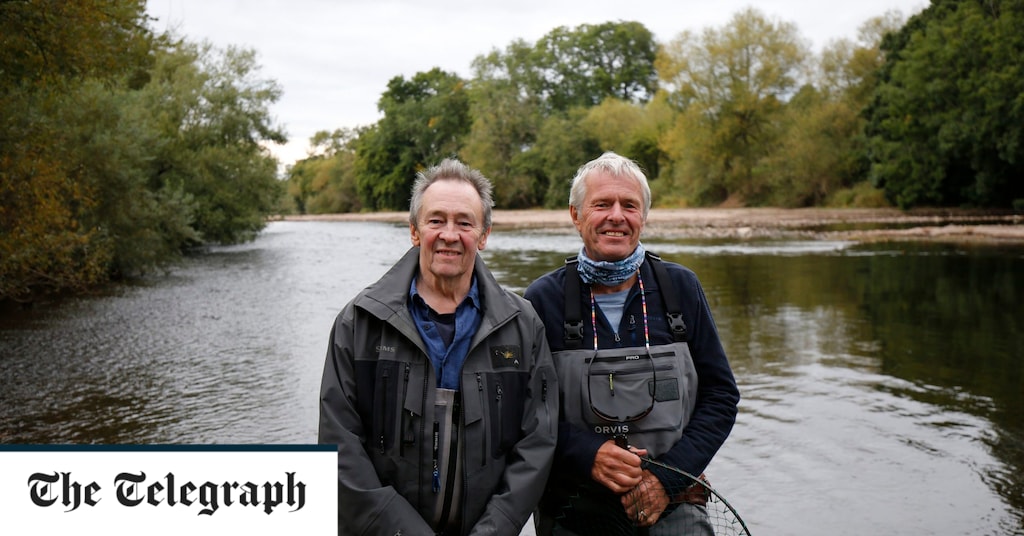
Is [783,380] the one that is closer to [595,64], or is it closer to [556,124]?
[556,124]

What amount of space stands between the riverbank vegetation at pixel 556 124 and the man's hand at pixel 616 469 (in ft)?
31.3

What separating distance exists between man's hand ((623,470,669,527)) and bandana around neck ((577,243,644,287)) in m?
0.69

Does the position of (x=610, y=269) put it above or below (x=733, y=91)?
below

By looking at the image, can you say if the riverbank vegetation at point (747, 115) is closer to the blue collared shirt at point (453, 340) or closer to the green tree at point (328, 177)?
the green tree at point (328, 177)

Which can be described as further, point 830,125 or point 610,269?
point 830,125

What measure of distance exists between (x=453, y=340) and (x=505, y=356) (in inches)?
7.1

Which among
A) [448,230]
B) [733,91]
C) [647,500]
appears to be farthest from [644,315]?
[733,91]

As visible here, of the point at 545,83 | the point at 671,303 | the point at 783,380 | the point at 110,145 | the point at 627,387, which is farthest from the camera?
the point at 545,83

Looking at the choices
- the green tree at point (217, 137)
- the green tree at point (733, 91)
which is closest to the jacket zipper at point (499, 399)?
the green tree at point (217, 137)

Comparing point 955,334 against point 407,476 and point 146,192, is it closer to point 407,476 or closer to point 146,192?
point 407,476

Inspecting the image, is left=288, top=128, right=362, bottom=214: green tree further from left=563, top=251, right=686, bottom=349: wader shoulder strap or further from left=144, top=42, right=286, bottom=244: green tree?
left=563, top=251, right=686, bottom=349: wader shoulder strap

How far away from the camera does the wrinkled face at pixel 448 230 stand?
116 inches

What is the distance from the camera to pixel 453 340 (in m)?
2.92

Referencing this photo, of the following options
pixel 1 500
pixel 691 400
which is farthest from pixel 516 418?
pixel 1 500
